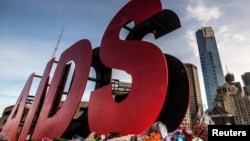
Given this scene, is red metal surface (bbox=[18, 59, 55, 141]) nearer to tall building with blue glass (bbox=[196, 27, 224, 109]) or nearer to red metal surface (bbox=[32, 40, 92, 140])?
red metal surface (bbox=[32, 40, 92, 140])

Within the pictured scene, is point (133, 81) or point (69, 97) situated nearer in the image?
point (133, 81)

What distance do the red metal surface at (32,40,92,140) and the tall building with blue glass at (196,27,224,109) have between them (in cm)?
17150

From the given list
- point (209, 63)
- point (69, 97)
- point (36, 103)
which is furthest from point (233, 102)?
point (69, 97)

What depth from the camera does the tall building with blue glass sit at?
16850 centimetres

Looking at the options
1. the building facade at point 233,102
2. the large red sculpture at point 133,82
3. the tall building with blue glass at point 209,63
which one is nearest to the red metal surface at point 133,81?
the large red sculpture at point 133,82

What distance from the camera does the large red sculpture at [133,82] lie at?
5.13 m

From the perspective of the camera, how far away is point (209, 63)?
177 meters

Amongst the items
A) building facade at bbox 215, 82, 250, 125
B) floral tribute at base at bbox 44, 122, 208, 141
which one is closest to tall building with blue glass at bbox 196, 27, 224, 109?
building facade at bbox 215, 82, 250, 125

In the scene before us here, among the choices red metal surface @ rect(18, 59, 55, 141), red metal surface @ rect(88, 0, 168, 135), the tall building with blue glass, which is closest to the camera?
red metal surface @ rect(88, 0, 168, 135)

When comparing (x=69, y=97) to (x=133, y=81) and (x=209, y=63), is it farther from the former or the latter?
(x=209, y=63)

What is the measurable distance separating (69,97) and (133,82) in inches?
140

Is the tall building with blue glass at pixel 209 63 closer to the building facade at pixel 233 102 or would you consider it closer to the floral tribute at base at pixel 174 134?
the building facade at pixel 233 102

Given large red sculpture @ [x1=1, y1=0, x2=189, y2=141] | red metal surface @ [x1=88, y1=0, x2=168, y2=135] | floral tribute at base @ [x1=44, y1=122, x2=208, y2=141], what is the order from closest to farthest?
floral tribute at base @ [x1=44, y1=122, x2=208, y2=141]
red metal surface @ [x1=88, y1=0, x2=168, y2=135]
large red sculpture @ [x1=1, y1=0, x2=189, y2=141]

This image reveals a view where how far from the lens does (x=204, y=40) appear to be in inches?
7367
